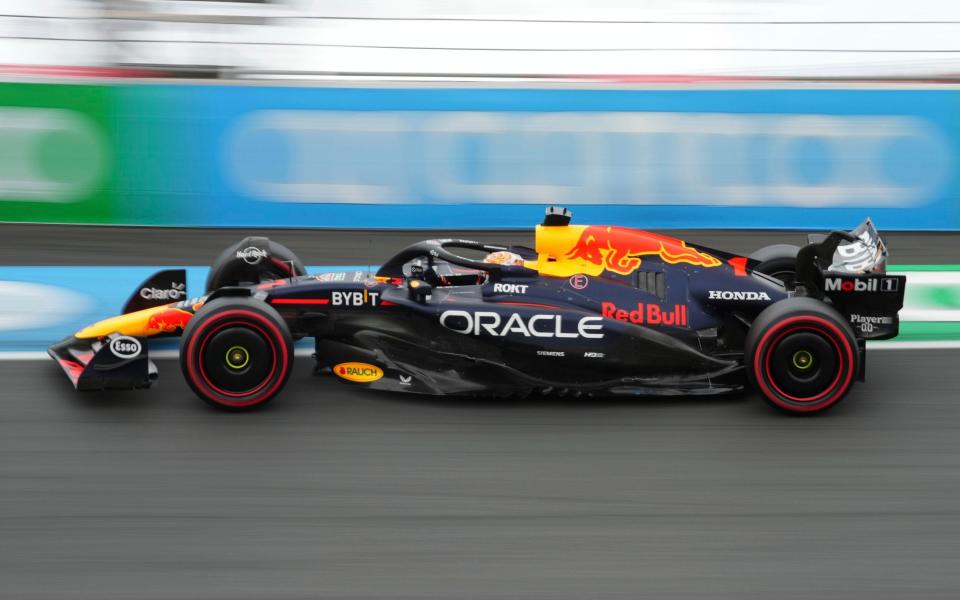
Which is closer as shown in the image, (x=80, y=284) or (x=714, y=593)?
(x=714, y=593)

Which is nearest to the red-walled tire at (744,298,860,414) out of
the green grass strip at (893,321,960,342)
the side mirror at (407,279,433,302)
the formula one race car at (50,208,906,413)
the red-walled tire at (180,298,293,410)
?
the formula one race car at (50,208,906,413)

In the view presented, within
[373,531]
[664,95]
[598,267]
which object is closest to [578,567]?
[373,531]

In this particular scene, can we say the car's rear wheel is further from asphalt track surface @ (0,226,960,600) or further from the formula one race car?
asphalt track surface @ (0,226,960,600)

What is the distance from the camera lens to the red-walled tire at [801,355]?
636 centimetres

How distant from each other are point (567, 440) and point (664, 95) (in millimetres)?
5035

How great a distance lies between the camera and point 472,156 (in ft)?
34.4

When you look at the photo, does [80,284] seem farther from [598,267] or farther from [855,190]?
[855,190]

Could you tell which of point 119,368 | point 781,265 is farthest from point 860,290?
point 119,368

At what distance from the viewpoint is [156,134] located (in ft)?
34.2

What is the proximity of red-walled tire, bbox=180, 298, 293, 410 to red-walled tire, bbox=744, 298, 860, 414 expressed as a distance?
2.50 metres

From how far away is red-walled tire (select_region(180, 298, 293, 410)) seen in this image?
6.36 meters

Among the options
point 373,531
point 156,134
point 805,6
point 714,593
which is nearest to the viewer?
point 714,593

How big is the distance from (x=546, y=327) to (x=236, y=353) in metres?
1.66

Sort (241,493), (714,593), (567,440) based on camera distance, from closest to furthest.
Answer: (714,593)
(241,493)
(567,440)
